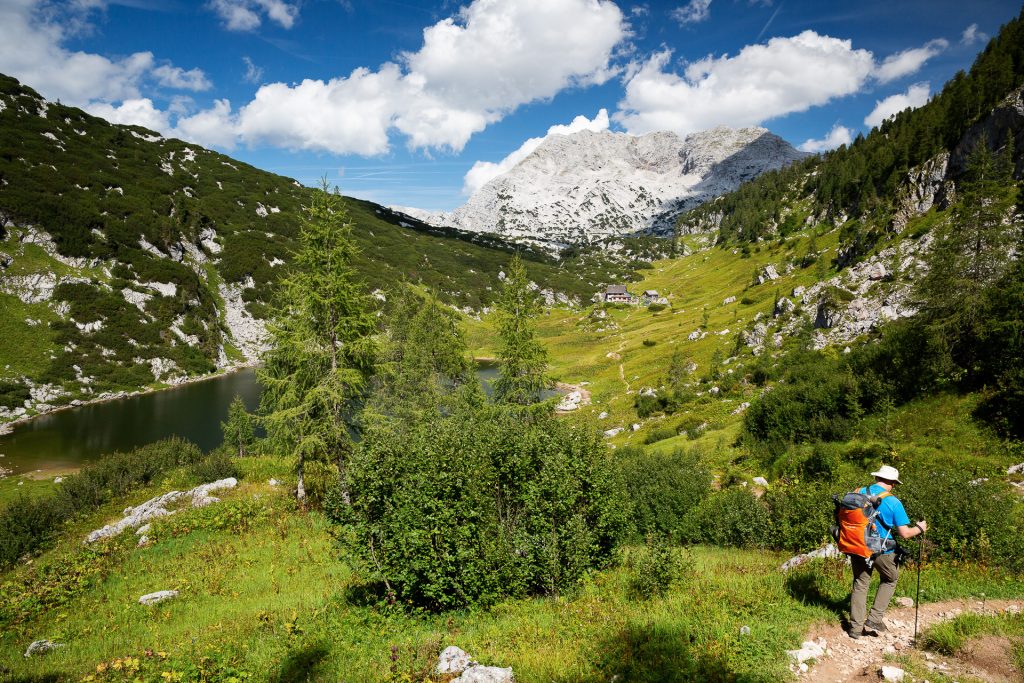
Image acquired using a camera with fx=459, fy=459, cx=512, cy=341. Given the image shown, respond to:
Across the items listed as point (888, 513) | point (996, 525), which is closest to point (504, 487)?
point (888, 513)

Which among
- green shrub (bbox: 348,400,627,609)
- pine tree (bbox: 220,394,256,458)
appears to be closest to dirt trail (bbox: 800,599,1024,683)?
green shrub (bbox: 348,400,627,609)

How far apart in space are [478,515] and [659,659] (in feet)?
15.2

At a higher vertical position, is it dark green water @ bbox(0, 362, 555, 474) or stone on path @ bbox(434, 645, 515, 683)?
stone on path @ bbox(434, 645, 515, 683)

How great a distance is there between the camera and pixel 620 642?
8438mm

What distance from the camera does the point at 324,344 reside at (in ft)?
74.6

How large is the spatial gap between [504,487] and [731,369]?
147 ft

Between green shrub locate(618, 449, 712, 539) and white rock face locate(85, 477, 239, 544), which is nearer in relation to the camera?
green shrub locate(618, 449, 712, 539)

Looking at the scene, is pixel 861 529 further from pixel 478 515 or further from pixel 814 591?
pixel 478 515

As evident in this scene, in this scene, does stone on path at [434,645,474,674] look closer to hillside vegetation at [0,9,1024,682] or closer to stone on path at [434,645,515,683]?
stone on path at [434,645,515,683]

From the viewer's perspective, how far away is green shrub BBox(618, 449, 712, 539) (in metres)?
19.4

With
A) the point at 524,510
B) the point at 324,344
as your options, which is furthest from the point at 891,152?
the point at 524,510

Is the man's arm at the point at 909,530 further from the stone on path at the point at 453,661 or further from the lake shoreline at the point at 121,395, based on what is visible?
the lake shoreline at the point at 121,395

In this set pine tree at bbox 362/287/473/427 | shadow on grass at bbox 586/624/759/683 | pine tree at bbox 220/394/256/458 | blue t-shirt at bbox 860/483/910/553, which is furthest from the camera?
pine tree at bbox 220/394/256/458

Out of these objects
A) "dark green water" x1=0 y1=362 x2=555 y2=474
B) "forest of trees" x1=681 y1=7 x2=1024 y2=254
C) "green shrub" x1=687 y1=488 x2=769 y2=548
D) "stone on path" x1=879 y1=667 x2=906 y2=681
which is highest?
"forest of trees" x1=681 y1=7 x2=1024 y2=254
